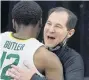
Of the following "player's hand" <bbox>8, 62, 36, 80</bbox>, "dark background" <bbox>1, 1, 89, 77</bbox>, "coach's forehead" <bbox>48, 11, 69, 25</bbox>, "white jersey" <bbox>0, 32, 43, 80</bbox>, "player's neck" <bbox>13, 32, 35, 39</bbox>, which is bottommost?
"dark background" <bbox>1, 1, 89, 77</bbox>

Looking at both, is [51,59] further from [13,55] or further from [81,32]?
[81,32]

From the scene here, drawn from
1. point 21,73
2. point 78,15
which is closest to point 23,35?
point 21,73

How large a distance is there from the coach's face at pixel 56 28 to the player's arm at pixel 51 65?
1.07 feet

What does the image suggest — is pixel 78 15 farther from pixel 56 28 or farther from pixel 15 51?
pixel 15 51

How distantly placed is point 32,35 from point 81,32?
12.8 feet

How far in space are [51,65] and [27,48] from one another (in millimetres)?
213

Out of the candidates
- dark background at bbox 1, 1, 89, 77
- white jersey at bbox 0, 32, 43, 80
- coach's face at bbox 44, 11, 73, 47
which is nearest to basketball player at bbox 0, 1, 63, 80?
white jersey at bbox 0, 32, 43, 80

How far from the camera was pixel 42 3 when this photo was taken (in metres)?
6.81

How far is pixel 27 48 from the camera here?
2.85 m

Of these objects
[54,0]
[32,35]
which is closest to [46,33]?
[32,35]

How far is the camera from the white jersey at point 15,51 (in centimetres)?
284

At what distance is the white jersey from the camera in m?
2.84

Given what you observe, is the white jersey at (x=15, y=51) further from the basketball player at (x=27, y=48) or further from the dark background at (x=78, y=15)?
the dark background at (x=78, y=15)

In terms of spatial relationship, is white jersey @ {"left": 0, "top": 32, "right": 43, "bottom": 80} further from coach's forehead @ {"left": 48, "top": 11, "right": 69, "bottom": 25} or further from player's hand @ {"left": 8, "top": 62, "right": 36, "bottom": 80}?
coach's forehead @ {"left": 48, "top": 11, "right": 69, "bottom": 25}
